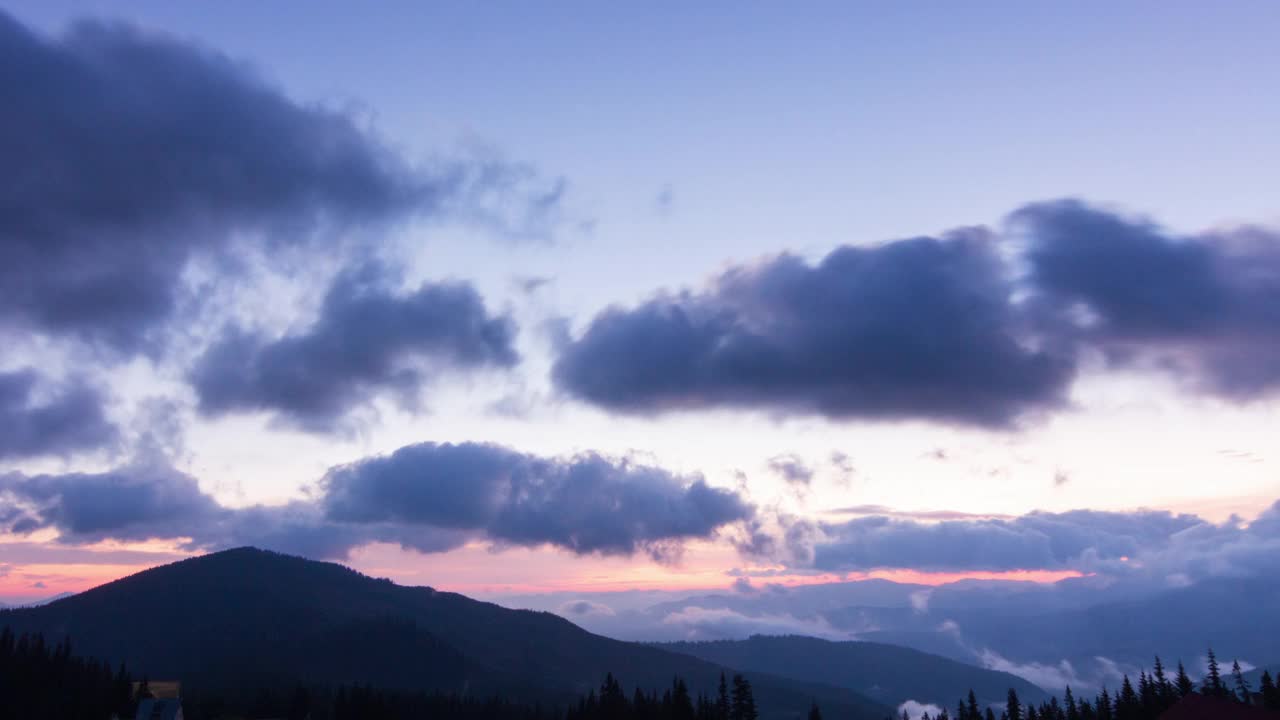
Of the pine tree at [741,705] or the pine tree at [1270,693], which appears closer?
the pine tree at [1270,693]

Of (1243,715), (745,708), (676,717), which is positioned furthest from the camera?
(676,717)

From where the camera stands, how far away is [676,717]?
7859 inches

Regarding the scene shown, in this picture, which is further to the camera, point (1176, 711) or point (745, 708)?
point (745, 708)

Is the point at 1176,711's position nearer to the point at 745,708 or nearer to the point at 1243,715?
the point at 1243,715

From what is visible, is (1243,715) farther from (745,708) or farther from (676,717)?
(676,717)

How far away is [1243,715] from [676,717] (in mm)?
108305

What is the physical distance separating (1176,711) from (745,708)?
7835cm

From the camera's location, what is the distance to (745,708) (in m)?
184

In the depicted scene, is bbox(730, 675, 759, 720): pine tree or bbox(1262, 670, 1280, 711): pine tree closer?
bbox(1262, 670, 1280, 711): pine tree

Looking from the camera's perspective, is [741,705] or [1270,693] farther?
[1270,693]

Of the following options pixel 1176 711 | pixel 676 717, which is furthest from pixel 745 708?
pixel 1176 711

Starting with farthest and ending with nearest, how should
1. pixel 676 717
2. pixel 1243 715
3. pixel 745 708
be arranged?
pixel 676 717 < pixel 745 708 < pixel 1243 715

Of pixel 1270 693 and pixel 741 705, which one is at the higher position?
pixel 741 705

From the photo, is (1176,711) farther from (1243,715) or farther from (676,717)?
(676,717)
